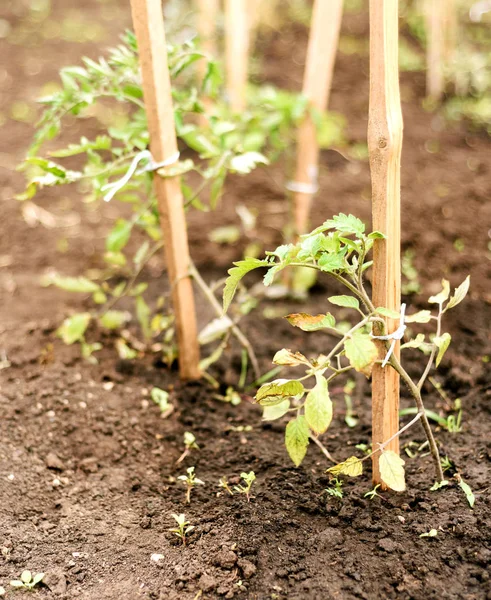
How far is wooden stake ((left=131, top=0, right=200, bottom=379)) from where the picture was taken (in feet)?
5.81

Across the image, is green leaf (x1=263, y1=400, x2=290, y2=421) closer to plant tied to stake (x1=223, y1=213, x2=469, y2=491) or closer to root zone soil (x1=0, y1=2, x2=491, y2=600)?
plant tied to stake (x1=223, y1=213, x2=469, y2=491)

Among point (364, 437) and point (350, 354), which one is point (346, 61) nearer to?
point (364, 437)

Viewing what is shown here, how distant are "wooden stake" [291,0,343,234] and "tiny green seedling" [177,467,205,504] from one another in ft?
4.44

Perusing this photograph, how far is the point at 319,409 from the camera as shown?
141 centimetres

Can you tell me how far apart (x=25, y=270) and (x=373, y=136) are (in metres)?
2.05

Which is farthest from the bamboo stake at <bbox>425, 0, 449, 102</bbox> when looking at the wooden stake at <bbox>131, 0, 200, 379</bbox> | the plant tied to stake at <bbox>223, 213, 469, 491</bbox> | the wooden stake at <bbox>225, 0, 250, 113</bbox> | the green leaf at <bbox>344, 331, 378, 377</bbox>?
the green leaf at <bbox>344, 331, 378, 377</bbox>

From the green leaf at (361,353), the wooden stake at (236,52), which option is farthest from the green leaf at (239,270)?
the wooden stake at (236,52)

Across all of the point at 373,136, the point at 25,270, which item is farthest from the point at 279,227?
the point at 373,136

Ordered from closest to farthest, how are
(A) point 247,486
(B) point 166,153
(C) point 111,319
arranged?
1. (A) point 247,486
2. (B) point 166,153
3. (C) point 111,319

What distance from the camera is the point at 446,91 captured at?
15.9 ft

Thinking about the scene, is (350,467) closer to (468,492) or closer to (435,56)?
(468,492)

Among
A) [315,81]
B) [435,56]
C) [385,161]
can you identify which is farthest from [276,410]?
[435,56]

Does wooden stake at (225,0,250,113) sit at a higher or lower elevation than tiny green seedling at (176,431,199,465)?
higher

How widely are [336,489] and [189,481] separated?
0.40 meters
